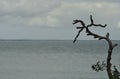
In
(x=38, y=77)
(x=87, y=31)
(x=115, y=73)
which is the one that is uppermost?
(x=87, y=31)

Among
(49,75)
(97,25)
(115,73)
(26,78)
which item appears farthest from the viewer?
(49,75)

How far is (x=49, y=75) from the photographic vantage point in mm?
53312

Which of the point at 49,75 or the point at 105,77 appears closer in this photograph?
the point at 105,77

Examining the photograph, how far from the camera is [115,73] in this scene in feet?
35.0

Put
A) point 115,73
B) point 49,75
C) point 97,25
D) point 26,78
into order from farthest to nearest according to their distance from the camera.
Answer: point 49,75
point 26,78
point 115,73
point 97,25

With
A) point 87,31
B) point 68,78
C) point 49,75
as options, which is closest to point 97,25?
point 87,31

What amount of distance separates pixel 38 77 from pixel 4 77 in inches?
146

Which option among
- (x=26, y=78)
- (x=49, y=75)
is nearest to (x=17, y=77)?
(x=26, y=78)

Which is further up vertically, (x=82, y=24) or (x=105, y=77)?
(x=82, y=24)

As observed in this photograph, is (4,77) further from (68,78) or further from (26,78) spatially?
(68,78)

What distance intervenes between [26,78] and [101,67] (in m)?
39.0

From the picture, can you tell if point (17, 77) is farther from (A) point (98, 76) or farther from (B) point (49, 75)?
(A) point (98, 76)

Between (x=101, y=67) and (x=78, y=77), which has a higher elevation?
(x=101, y=67)

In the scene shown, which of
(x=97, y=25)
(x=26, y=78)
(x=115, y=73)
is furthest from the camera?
(x=26, y=78)
